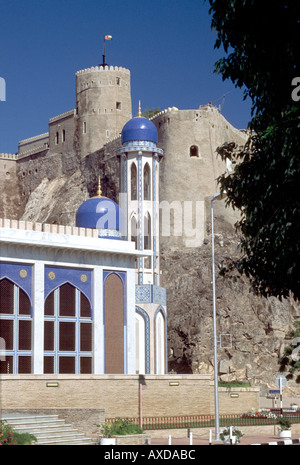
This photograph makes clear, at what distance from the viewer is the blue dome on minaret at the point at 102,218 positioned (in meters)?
37.0

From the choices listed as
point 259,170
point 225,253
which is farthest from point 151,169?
point 259,170

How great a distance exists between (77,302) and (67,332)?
4.59 ft

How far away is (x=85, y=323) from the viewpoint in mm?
33750

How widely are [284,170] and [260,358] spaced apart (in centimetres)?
4088

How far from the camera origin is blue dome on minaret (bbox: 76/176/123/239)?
37000 millimetres

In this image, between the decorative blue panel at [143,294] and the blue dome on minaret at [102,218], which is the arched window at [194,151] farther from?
the blue dome on minaret at [102,218]

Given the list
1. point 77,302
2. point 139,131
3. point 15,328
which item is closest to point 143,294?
point 77,302

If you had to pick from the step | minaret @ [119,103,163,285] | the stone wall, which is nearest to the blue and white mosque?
minaret @ [119,103,163,285]

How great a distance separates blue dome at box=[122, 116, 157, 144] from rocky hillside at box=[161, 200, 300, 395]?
16.1 meters

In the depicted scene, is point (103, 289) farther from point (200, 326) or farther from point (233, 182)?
point (200, 326)

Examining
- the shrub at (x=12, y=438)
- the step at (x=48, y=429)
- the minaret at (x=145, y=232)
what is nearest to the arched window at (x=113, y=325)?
the minaret at (x=145, y=232)

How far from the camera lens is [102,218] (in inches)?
1468

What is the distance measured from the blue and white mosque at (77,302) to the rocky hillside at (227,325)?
56.8ft

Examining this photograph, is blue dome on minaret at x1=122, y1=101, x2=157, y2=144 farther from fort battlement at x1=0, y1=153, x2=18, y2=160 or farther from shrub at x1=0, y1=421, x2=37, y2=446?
fort battlement at x1=0, y1=153, x2=18, y2=160
